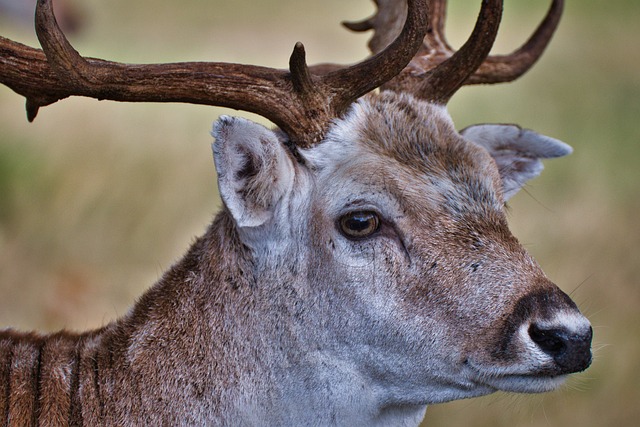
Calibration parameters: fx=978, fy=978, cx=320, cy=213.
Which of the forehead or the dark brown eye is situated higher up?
the forehead

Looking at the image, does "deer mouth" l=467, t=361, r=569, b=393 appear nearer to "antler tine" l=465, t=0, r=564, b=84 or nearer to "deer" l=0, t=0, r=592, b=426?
"deer" l=0, t=0, r=592, b=426

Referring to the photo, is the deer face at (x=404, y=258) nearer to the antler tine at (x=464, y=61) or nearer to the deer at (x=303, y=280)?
the deer at (x=303, y=280)

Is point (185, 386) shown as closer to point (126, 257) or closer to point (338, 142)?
point (338, 142)

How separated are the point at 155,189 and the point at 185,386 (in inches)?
243

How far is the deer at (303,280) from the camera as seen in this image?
14.3ft

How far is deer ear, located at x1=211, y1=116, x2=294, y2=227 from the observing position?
440 cm

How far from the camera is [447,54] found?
6.13 m

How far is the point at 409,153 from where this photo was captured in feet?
15.4

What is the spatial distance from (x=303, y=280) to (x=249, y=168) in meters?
0.58

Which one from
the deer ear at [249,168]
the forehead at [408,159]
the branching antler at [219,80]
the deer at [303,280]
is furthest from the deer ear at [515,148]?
the deer ear at [249,168]

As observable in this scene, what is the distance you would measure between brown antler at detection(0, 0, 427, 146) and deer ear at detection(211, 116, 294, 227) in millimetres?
227

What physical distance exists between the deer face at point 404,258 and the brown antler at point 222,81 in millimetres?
176

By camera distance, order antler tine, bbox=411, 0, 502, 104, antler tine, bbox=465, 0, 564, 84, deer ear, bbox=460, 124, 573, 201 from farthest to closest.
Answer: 1. antler tine, bbox=465, 0, 564, 84
2. deer ear, bbox=460, 124, 573, 201
3. antler tine, bbox=411, 0, 502, 104

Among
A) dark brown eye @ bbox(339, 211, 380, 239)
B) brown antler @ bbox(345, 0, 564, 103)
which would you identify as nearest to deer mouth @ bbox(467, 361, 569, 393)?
dark brown eye @ bbox(339, 211, 380, 239)
